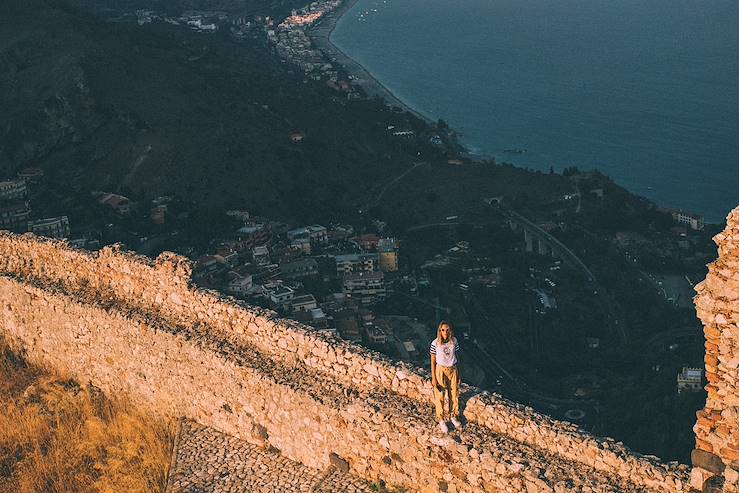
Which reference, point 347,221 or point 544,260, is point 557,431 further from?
point 347,221

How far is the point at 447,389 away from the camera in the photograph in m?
6.93

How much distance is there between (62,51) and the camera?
5847 centimetres

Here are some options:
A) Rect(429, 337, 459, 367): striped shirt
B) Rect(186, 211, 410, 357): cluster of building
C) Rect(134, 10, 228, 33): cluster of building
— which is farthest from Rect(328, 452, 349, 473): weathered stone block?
Rect(134, 10, 228, 33): cluster of building

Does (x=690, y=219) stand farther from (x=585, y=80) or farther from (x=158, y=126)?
(x=585, y=80)

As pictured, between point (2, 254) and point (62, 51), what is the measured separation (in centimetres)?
5137

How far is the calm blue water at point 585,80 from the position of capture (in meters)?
65.8

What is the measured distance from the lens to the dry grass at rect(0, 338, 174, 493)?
8.52m

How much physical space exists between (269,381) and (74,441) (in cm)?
249

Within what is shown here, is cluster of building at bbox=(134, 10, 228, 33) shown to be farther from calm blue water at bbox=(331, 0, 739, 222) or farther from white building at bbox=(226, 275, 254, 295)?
white building at bbox=(226, 275, 254, 295)

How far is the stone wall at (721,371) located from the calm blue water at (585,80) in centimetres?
5139

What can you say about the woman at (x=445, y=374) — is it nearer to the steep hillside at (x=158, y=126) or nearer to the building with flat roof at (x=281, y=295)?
the building with flat roof at (x=281, y=295)

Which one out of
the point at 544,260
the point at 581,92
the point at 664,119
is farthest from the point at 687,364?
the point at 581,92

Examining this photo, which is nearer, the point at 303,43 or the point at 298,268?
the point at 298,268

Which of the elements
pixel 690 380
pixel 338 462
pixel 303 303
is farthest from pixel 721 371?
pixel 303 303
